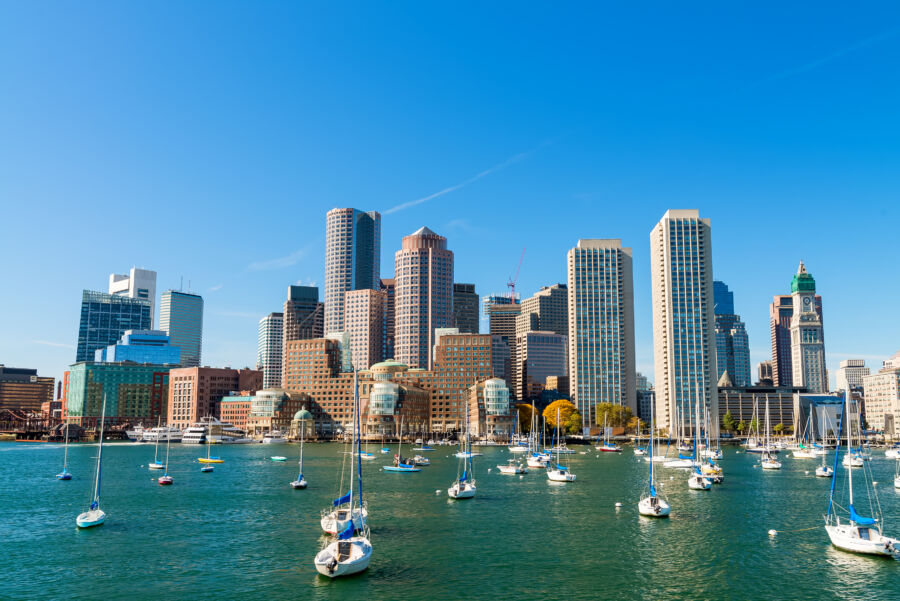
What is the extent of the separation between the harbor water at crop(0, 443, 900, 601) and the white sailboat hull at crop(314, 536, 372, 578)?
3.15 feet

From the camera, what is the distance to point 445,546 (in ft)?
245

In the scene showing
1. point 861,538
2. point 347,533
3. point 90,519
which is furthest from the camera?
point 90,519

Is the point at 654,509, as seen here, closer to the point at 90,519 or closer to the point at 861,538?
the point at 861,538

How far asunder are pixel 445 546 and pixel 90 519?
42605mm

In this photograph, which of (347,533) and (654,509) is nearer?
(347,533)

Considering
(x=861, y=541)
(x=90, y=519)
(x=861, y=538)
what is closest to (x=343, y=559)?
(x=90, y=519)

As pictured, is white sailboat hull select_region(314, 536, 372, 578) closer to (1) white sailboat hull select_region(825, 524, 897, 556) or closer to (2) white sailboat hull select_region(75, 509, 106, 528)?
(2) white sailboat hull select_region(75, 509, 106, 528)

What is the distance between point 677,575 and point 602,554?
948 cm

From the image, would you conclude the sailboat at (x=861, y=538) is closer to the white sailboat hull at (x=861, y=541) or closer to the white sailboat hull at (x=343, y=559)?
the white sailboat hull at (x=861, y=541)

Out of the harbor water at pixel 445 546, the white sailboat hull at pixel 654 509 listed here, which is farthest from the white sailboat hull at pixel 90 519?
the white sailboat hull at pixel 654 509

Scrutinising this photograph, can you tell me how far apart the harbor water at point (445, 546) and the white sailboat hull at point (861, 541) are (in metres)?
1.00

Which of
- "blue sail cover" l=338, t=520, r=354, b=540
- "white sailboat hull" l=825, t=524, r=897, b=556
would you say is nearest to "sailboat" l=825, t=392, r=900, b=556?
"white sailboat hull" l=825, t=524, r=897, b=556

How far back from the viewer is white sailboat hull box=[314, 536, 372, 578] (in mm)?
59250

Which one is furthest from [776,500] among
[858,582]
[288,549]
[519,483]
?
Answer: [288,549]
